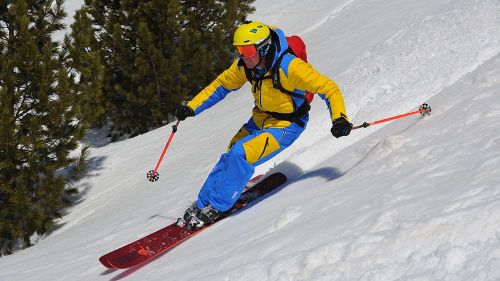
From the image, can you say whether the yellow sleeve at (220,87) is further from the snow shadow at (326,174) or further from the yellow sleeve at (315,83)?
the snow shadow at (326,174)

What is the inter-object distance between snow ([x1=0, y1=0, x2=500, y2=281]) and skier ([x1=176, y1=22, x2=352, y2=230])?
0.28 m

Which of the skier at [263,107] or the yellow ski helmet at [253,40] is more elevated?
the yellow ski helmet at [253,40]

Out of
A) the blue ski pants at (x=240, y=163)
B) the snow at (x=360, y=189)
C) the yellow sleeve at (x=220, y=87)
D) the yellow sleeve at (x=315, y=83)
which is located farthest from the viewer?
the yellow sleeve at (x=220, y=87)

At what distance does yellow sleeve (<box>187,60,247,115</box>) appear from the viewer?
228 inches

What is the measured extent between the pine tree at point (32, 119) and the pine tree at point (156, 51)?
330 centimetres

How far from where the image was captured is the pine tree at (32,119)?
28.9 ft

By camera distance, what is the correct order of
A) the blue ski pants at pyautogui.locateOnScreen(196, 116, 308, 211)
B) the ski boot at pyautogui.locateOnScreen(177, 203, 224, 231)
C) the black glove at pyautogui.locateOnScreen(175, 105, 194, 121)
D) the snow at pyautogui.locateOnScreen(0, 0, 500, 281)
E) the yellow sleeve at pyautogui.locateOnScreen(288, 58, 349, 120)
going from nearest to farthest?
1. the snow at pyautogui.locateOnScreen(0, 0, 500, 281)
2. the yellow sleeve at pyautogui.locateOnScreen(288, 58, 349, 120)
3. the blue ski pants at pyautogui.locateOnScreen(196, 116, 308, 211)
4. the ski boot at pyautogui.locateOnScreen(177, 203, 224, 231)
5. the black glove at pyautogui.locateOnScreen(175, 105, 194, 121)

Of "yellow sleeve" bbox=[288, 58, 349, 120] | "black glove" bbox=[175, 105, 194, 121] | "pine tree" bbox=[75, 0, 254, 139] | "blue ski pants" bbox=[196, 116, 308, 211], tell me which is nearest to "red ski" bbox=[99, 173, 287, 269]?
"blue ski pants" bbox=[196, 116, 308, 211]

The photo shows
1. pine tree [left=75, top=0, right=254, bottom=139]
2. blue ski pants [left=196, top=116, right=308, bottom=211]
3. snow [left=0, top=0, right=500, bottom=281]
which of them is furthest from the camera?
pine tree [left=75, top=0, right=254, bottom=139]

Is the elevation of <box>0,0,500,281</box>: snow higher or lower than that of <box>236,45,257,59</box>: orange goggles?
lower

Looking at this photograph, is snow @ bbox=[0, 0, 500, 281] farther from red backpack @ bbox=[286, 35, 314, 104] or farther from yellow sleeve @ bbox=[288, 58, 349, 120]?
red backpack @ bbox=[286, 35, 314, 104]

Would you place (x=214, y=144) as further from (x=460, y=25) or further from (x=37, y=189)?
(x=460, y=25)

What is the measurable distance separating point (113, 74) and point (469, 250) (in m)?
11.8

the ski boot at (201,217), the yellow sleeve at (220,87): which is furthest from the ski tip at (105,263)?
the yellow sleeve at (220,87)
